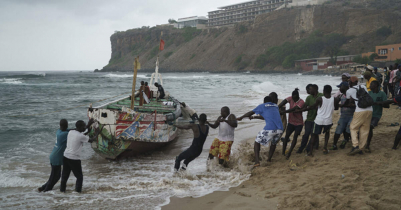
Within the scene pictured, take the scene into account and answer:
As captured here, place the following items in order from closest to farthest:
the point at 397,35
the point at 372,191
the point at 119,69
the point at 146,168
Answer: the point at 372,191 < the point at 146,168 < the point at 397,35 < the point at 119,69

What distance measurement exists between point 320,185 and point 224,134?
7.19ft

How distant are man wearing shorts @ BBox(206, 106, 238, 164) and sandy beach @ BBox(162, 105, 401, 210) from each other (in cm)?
72

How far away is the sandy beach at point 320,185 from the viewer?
178 inches

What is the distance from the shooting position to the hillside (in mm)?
80438

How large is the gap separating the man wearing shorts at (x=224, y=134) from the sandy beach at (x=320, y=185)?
2.38 feet

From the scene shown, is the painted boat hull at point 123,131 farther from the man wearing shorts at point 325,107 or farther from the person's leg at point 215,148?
the man wearing shorts at point 325,107

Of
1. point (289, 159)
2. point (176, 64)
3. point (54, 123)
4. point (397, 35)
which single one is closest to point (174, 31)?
point (176, 64)

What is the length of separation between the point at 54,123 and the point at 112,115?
8.02 metres

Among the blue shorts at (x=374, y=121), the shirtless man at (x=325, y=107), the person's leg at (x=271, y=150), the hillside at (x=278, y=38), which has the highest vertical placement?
the hillside at (x=278, y=38)

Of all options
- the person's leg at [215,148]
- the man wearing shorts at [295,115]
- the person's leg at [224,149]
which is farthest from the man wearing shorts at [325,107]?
the person's leg at [215,148]

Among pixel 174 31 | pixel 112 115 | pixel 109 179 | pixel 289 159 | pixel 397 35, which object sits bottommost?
pixel 109 179

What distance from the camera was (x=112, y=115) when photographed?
851cm

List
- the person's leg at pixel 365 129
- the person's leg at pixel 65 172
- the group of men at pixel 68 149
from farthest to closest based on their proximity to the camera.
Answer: the person's leg at pixel 365 129
the person's leg at pixel 65 172
the group of men at pixel 68 149

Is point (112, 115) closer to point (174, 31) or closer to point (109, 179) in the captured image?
point (109, 179)
